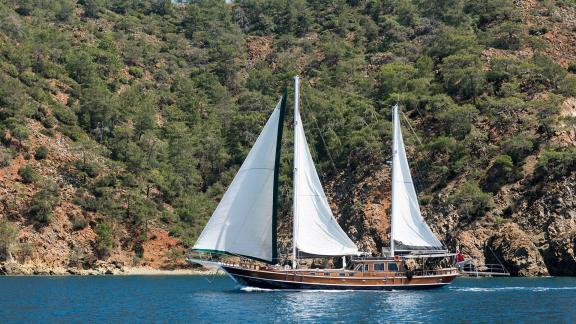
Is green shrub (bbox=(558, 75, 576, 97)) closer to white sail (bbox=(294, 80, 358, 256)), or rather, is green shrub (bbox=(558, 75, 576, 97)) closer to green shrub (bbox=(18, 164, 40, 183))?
white sail (bbox=(294, 80, 358, 256))

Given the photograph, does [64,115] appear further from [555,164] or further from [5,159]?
[555,164]

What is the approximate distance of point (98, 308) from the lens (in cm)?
4884

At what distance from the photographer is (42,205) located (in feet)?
289

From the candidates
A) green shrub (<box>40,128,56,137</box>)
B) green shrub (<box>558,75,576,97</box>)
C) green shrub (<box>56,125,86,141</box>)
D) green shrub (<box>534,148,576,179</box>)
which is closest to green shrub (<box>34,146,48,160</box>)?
green shrub (<box>40,128,56,137</box>)

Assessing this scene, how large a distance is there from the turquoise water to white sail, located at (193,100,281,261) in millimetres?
3470

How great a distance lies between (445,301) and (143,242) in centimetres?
4927

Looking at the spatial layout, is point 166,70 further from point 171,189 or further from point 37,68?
point 171,189

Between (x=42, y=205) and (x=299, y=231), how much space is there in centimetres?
4207

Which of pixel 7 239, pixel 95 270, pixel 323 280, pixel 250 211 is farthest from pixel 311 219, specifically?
pixel 95 270

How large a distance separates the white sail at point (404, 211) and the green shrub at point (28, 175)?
4759cm

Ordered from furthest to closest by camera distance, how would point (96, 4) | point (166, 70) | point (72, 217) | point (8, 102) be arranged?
point (96, 4)
point (166, 70)
point (8, 102)
point (72, 217)

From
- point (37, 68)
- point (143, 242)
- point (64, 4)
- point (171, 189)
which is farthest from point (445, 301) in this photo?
point (64, 4)

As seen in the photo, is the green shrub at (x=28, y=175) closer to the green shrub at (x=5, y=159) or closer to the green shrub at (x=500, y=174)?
the green shrub at (x=5, y=159)

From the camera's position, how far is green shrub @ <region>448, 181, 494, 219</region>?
8531cm
